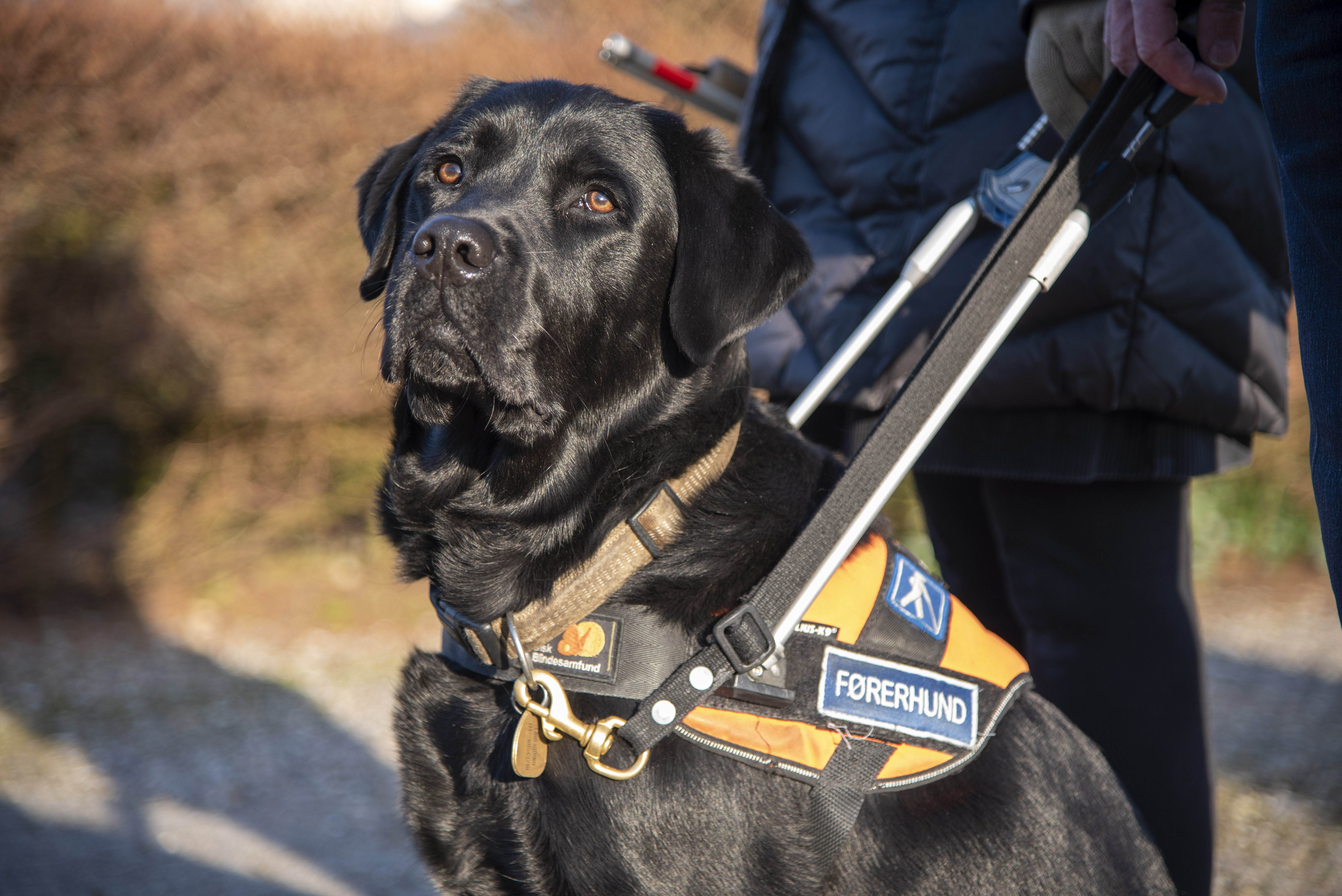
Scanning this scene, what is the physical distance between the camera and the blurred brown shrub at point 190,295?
4262 mm

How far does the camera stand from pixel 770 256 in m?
1.72

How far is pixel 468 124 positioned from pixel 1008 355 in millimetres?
1150

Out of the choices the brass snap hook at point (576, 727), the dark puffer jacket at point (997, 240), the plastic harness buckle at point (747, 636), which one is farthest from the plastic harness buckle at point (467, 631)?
the dark puffer jacket at point (997, 240)

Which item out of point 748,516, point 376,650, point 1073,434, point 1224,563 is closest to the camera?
point 748,516

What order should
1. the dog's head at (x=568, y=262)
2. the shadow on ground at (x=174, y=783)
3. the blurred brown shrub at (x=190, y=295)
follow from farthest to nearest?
the blurred brown shrub at (x=190, y=295) < the shadow on ground at (x=174, y=783) < the dog's head at (x=568, y=262)

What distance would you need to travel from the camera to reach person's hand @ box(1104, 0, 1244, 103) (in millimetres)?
1457

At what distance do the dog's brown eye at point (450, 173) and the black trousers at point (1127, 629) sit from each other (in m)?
1.22

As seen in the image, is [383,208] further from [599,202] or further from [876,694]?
[876,694]

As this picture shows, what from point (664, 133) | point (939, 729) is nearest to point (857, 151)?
point (664, 133)

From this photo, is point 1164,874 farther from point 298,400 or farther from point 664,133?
point 298,400

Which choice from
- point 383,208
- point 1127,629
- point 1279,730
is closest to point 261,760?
point 383,208

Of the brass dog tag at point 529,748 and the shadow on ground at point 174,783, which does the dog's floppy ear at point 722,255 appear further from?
the shadow on ground at point 174,783

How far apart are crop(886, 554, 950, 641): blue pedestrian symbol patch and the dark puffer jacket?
Answer: 370 millimetres

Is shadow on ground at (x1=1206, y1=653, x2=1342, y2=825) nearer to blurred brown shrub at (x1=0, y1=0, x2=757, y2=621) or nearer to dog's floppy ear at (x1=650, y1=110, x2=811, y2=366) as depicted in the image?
dog's floppy ear at (x1=650, y1=110, x2=811, y2=366)
